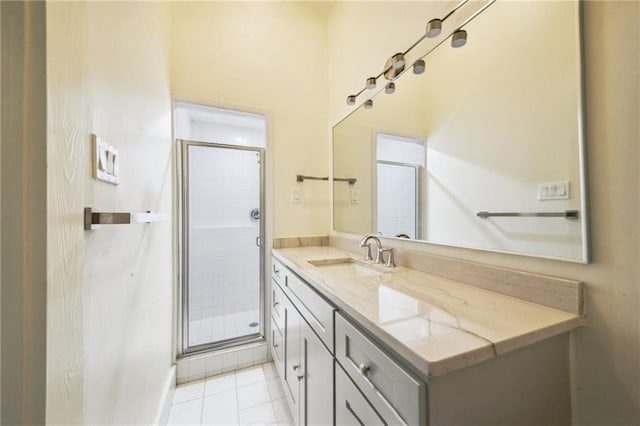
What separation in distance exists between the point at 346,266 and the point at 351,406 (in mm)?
781

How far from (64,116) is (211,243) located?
216 centimetres

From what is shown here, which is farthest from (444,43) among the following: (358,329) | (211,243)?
(211,243)

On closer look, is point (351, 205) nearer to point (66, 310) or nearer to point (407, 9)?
point (407, 9)

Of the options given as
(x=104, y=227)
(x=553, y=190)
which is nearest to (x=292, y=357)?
(x=104, y=227)

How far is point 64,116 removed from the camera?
0.49 m

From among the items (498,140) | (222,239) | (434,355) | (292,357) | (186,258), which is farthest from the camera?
(222,239)

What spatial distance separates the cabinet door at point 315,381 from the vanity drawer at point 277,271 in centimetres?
45

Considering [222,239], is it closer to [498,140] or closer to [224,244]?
[224,244]

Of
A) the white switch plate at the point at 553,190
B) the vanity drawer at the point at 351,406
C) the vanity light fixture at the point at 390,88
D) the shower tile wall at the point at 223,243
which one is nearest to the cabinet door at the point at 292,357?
the vanity drawer at the point at 351,406

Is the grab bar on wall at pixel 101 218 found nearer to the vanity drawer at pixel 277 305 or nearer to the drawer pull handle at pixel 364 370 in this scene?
the drawer pull handle at pixel 364 370

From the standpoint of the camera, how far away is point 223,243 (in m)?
2.55

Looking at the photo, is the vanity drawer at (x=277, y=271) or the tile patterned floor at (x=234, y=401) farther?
the vanity drawer at (x=277, y=271)

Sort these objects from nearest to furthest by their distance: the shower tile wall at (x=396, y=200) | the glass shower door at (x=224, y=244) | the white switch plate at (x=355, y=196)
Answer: the shower tile wall at (x=396, y=200) → the white switch plate at (x=355, y=196) → the glass shower door at (x=224, y=244)

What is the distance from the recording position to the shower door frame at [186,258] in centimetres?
182
